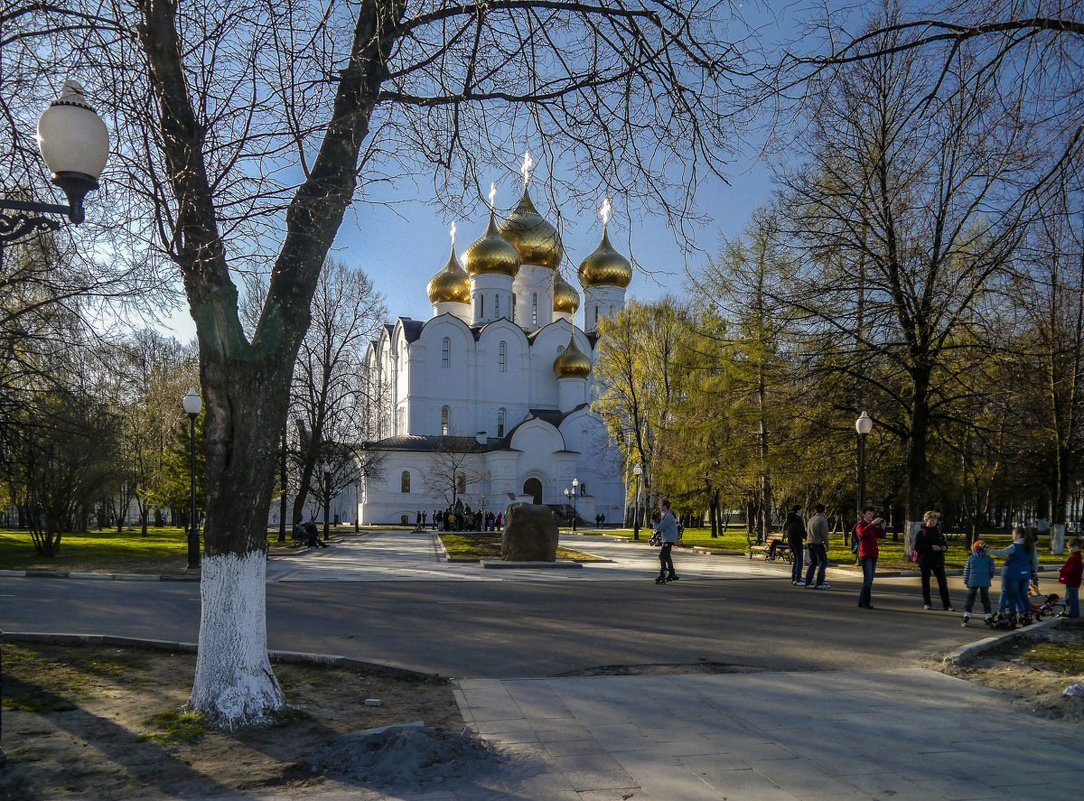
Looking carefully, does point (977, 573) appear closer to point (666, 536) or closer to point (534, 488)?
point (666, 536)

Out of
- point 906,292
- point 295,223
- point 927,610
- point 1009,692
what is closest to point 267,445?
point 295,223

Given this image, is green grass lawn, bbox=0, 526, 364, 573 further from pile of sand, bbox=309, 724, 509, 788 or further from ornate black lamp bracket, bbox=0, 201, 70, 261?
pile of sand, bbox=309, 724, 509, 788

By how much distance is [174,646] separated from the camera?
8406 mm

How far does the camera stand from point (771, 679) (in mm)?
7574

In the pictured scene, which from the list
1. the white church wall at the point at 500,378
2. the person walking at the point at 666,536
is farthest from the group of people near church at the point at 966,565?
the white church wall at the point at 500,378

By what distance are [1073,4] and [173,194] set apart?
726 centimetres

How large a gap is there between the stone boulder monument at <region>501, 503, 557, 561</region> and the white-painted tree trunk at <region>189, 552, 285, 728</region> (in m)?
15.1

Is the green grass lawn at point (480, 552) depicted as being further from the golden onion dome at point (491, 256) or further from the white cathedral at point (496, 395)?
the golden onion dome at point (491, 256)

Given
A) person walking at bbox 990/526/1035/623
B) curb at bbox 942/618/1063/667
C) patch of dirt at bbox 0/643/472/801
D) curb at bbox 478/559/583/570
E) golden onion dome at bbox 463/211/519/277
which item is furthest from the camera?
golden onion dome at bbox 463/211/519/277

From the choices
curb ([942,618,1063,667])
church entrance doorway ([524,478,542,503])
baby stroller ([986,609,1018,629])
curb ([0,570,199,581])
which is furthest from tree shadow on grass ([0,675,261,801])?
church entrance doorway ([524,478,542,503])

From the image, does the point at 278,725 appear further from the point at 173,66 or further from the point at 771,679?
the point at 173,66

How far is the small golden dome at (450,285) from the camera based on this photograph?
200ft

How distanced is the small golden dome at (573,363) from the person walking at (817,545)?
43.1 metres

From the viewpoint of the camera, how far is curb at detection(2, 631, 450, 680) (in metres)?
7.57
